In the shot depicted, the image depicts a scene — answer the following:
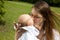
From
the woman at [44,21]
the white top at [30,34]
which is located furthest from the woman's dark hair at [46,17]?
the white top at [30,34]

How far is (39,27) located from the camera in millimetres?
3033

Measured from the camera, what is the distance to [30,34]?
2865mm

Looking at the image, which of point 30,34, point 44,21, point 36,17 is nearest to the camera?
point 30,34

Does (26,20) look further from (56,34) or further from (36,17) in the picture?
(56,34)

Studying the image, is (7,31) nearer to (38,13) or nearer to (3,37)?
(3,37)

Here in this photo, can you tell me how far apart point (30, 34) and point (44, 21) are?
300mm

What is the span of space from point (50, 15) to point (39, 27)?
193mm

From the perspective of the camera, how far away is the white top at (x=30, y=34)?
284cm

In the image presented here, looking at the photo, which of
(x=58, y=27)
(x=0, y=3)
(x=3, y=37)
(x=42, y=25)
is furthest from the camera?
(x=0, y=3)

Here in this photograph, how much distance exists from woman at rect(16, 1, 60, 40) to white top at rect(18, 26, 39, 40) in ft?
0.20

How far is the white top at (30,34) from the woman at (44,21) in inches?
2.5

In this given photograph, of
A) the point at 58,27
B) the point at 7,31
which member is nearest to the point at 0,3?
the point at 7,31

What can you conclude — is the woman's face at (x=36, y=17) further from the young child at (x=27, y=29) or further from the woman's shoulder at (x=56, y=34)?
the woman's shoulder at (x=56, y=34)

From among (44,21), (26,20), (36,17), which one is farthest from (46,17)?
(26,20)
